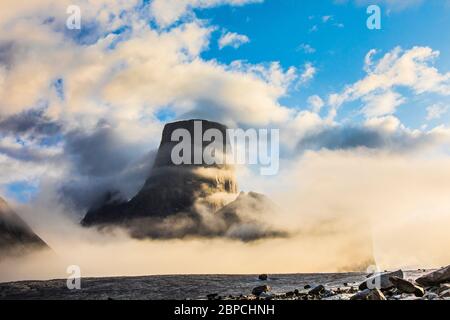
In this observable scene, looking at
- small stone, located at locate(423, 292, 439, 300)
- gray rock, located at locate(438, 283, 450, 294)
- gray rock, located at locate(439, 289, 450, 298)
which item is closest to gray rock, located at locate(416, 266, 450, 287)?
gray rock, located at locate(438, 283, 450, 294)

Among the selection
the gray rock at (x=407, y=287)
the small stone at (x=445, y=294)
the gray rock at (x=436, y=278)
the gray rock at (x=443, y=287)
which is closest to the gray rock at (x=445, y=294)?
the small stone at (x=445, y=294)

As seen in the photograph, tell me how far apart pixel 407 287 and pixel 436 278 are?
10.9 feet

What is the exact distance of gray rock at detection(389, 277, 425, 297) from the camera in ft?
78.5

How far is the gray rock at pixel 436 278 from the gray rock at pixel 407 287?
7.59 feet

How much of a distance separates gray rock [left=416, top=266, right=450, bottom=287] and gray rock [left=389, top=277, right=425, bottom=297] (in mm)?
2314

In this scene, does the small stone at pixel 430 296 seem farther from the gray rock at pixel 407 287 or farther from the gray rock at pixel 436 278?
the gray rock at pixel 436 278

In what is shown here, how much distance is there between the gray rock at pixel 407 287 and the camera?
2392 centimetres

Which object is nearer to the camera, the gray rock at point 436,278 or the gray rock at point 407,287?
the gray rock at point 407,287

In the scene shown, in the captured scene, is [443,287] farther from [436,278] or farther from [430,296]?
[436,278]

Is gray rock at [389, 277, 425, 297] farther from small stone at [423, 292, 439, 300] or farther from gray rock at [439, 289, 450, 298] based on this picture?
gray rock at [439, 289, 450, 298]

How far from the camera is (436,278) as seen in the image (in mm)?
26938
